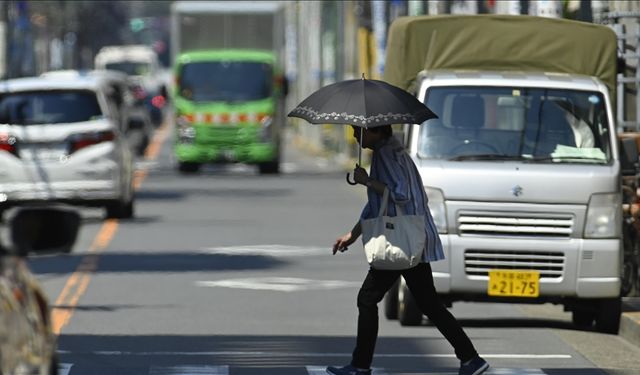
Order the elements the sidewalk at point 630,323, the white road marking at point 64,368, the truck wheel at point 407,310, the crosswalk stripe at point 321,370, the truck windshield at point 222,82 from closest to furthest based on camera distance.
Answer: the white road marking at point 64,368, the crosswalk stripe at point 321,370, the sidewalk at point 630,323, the truck wheel at point 407,310, the truck windshield at point 222,82

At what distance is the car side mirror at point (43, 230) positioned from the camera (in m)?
6.99

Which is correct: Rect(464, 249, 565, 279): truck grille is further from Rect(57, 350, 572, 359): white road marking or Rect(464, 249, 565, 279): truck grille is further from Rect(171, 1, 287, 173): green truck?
Rect(171, 1, 287, 173): green truck

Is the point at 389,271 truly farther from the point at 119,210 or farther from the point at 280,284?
the point at 119,210

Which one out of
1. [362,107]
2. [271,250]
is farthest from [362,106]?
[271,250]

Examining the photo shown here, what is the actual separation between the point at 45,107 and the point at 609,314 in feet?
42.9

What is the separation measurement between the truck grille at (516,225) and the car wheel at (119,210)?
13.4 m

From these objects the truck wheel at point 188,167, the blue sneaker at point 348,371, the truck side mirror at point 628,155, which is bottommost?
the truck wheel at point 188,167

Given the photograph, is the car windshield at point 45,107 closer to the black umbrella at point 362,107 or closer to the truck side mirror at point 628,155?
the truck side mirror at point 628,155

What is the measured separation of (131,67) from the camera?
298 feet

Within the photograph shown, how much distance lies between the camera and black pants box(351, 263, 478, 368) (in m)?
11.8

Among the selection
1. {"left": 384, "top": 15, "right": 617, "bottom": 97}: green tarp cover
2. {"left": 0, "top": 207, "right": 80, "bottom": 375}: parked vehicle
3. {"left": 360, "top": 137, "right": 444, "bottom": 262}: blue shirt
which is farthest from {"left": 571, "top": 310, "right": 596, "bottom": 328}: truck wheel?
{"left": 0, "top": 207, "right": 80, "bottom": 375}: parked vehicle

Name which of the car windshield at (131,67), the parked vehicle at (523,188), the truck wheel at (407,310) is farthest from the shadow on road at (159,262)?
the car windshield at (131,67)

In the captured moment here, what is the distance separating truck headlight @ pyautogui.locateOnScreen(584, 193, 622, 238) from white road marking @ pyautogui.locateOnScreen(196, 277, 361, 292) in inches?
166

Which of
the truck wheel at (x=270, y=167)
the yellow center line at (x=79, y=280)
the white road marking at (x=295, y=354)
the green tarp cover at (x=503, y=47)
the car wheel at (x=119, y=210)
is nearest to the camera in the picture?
the white road marking at (x=295, y=354)
